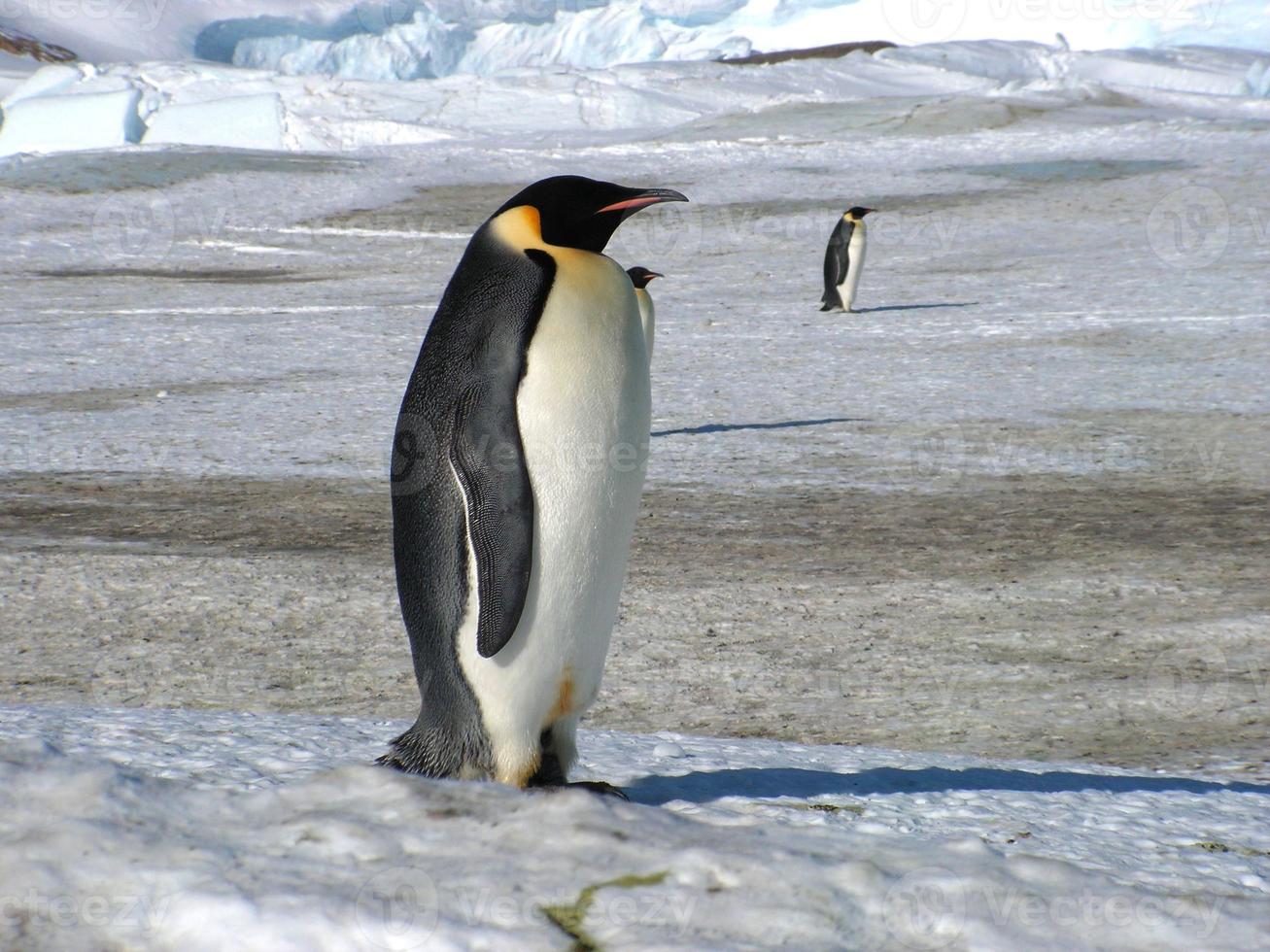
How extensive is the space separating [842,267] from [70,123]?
18.8 meters

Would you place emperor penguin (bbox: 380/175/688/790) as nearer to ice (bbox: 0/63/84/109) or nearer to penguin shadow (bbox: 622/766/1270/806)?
penguin shadow (bbox: 622/766/1270/806)

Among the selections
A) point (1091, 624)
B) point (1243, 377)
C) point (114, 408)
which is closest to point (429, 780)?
point (1091, 624)

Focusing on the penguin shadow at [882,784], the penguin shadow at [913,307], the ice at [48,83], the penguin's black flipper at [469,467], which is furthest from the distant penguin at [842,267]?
the ice at [48,83]

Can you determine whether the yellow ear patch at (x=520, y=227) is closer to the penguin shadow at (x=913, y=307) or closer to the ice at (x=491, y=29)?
the penguin shadow at (x=913, y=307)

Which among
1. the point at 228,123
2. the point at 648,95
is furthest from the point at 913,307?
the point at 228,123

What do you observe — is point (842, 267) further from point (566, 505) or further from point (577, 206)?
point (566, 505)

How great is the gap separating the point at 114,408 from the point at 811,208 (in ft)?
37.0

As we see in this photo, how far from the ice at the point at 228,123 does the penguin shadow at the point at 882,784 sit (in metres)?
25.1

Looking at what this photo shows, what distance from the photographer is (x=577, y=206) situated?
271 centimetres

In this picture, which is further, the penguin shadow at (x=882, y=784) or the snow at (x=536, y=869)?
the penguin shadow at (x=882, y=784)

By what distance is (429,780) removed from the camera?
219 cm

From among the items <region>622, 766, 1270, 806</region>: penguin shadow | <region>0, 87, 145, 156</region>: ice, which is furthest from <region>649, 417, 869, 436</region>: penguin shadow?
<region>0, 87, 145, 156</region>: ice

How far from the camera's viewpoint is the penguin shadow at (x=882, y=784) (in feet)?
8.63

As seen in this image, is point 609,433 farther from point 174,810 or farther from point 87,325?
point 87,325
